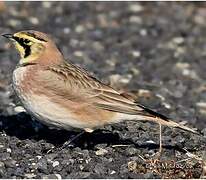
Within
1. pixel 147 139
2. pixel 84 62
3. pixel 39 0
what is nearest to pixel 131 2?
pixel 39 0

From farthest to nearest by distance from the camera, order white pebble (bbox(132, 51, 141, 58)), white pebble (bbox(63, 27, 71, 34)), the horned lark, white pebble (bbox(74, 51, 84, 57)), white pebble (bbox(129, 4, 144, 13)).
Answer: white pebble (bbox(129, 4, 144, 13)) < white pebble (bbox(63, 27, 71, 34)) < white pebble (bbox(132, 51, 141, 58)) < white pebble (bbox(74, 51, 84, 57)) < the horned lark

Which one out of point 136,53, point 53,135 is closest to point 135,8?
point 136,53

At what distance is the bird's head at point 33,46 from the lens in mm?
7766

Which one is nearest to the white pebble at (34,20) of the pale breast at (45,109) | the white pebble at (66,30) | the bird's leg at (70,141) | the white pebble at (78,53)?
the white pebble at (66,30)

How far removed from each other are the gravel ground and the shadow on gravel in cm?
1

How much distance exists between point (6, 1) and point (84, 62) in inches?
149

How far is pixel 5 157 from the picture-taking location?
736 cm

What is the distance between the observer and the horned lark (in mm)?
7363

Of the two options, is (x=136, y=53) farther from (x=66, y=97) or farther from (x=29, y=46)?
(x=66, y=97)

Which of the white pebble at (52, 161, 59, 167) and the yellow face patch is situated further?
the yellow face patch

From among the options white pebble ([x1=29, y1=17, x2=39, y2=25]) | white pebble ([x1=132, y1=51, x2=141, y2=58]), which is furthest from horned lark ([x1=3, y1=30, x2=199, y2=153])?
white pebble ([x1=29, y1=17, x2=39, y2=25])

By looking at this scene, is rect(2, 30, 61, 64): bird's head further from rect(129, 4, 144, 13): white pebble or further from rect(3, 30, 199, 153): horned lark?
rect(129, 4, 144, 13): white pebble

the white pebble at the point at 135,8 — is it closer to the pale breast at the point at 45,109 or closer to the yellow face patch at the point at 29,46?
the yellow face patch at the point at 29,46

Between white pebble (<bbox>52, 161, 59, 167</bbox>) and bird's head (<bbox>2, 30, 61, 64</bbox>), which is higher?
bird's head (<bbox>2, 30, 61, 64</bbox>)
